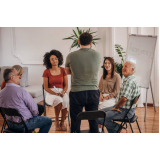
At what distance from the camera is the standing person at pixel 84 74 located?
2.18 m

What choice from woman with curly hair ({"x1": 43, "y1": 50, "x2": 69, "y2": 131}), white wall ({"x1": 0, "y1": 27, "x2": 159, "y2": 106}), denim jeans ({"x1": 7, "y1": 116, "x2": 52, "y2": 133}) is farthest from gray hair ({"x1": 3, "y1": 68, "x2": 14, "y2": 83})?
white wall ({"x1": 0, "y1": 27, "x2": 159, "y2": 106})

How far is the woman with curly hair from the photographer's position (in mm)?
3250

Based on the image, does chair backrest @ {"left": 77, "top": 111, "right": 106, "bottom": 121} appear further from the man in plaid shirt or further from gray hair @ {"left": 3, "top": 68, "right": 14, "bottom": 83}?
gray hair @ {"left": 3, "top": 68, "right": 14, "bottom": 83}

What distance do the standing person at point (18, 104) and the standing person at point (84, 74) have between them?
1.62 feet

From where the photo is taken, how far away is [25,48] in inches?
232

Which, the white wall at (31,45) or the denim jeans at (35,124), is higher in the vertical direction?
the white wall at (31,45)

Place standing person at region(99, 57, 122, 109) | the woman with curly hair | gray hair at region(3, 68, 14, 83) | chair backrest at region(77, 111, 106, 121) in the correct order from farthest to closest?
the woman with curly hair < standing person at region(99, 57, 122, 109) < gray hair at region(3, 68, 14, 83) < chair backrest at region(77, 111, 106, 121)

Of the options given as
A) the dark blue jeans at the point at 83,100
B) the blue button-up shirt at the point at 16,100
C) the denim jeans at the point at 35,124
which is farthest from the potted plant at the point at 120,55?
the blue button-up shirt at the point at 16,100

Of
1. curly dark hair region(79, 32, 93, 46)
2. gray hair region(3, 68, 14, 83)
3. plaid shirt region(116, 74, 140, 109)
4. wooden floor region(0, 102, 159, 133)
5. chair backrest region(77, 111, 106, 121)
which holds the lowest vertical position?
wooden floor region(0, 102, 159, 133)

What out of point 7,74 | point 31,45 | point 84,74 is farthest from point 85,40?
point 31,45

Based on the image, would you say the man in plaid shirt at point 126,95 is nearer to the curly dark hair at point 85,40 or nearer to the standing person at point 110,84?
the standing person at point 110,84

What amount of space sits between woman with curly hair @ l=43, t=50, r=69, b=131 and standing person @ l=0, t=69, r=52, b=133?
0.94 metres

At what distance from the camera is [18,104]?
7.08 ft
